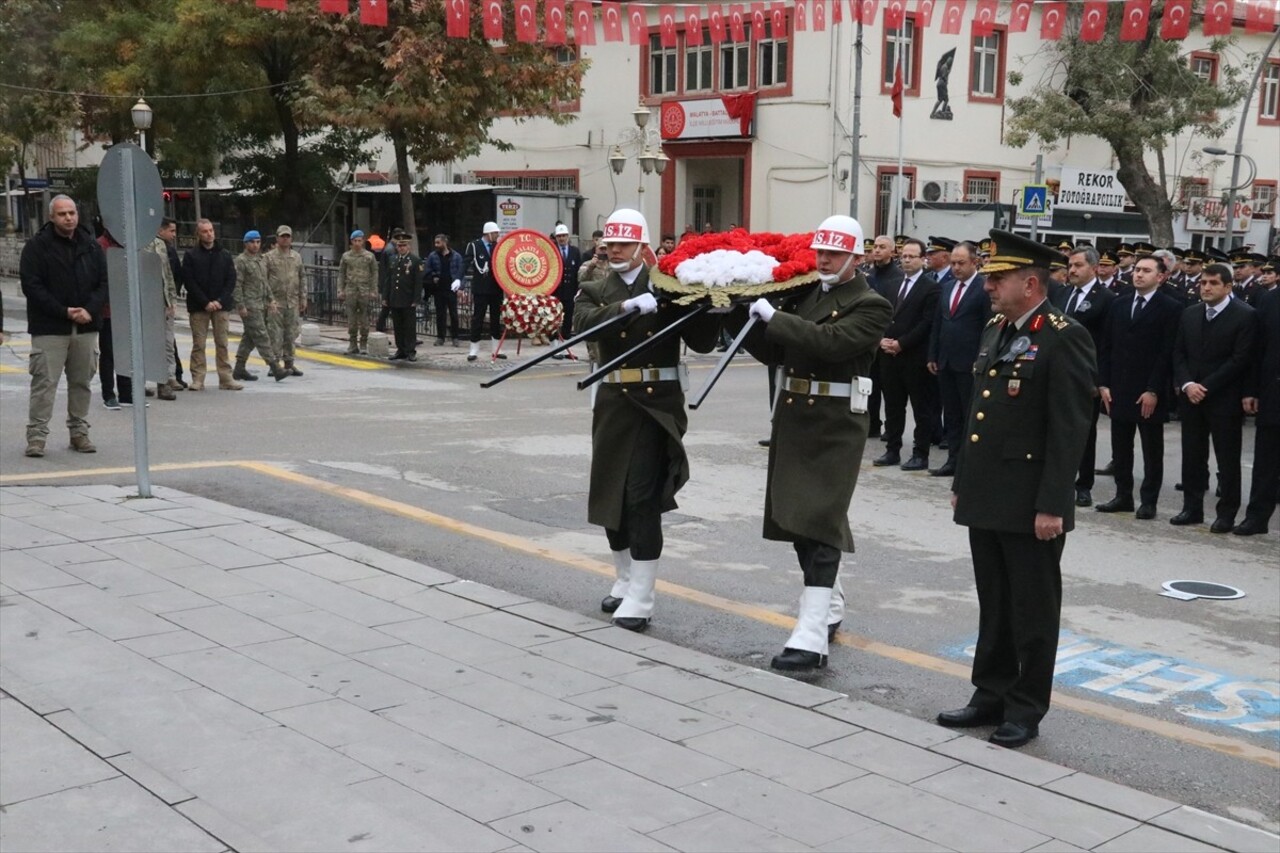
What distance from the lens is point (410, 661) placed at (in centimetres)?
602

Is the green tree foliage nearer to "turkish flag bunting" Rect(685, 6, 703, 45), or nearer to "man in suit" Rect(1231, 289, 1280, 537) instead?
"turkish flag bunting" Rect(685, 6, 703, 45)

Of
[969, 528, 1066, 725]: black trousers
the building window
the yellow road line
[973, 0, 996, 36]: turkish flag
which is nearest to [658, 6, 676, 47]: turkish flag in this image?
the building window

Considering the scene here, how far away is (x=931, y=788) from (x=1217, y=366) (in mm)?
6494

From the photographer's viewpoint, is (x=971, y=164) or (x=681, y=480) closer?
(x=681, y=480)

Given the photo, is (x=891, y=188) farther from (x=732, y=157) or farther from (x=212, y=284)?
(x=212, y=284)

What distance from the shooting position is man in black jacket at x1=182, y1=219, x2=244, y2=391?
15719 millimetres

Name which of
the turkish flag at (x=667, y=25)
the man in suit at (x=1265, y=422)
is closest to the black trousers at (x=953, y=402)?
the man in suit at (x=1265, y=422)

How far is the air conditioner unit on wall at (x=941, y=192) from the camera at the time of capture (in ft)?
112

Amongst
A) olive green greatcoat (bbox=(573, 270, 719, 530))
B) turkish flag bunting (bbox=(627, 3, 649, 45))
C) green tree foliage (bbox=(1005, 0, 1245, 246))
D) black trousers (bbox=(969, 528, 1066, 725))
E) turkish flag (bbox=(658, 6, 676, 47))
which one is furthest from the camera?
turkish flag (bbox=(658, 6, 676, 47))

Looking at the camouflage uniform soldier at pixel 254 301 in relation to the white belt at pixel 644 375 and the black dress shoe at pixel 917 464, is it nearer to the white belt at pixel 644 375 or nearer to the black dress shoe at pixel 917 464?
the black dress shoe at pixel 917 464

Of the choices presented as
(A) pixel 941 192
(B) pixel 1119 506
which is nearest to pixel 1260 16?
(B) pixel 1119 506

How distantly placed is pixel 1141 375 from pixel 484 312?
13225mm

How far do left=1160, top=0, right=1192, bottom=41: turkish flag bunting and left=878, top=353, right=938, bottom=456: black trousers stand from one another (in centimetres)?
594

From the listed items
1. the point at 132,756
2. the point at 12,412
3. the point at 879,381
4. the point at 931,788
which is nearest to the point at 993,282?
the point at 931,788
